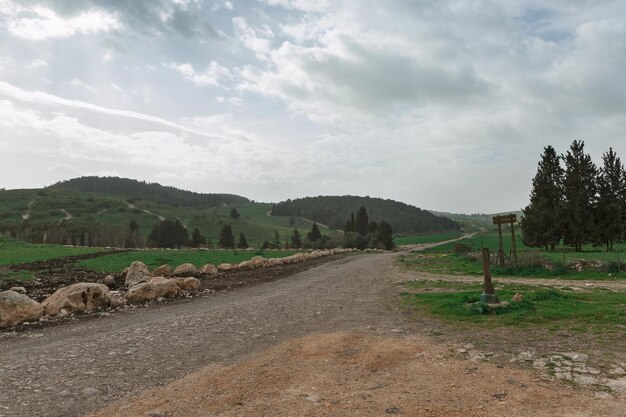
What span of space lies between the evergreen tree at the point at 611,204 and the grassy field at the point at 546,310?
1854 inches

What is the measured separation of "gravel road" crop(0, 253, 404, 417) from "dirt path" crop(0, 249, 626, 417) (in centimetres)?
3

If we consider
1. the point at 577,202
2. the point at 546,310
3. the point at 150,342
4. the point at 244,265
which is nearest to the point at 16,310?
the point at 150,342

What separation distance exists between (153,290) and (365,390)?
13781mm

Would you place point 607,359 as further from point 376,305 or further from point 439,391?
point 376,305

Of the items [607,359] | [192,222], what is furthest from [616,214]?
[192,222]

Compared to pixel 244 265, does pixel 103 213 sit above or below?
above

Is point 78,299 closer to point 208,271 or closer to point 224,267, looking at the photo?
point 208,271

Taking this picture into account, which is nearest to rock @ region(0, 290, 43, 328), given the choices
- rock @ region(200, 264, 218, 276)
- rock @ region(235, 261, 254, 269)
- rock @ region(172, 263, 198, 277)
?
rock @ region(172, 263, 198, 277)

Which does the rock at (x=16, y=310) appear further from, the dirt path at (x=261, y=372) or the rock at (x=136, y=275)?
the rock at (x=136, y=275)

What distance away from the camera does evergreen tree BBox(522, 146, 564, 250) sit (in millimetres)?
58406

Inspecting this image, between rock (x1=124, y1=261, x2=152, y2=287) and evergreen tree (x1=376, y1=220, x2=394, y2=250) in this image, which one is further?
evergreen tree (x1=376, y1=220, x2=394, y2=250)

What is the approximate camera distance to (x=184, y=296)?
18.8 meters

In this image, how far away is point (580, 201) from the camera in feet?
180

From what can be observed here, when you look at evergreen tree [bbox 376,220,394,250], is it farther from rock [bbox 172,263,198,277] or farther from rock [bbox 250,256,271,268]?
rock [bbox 172,263,198,277]
